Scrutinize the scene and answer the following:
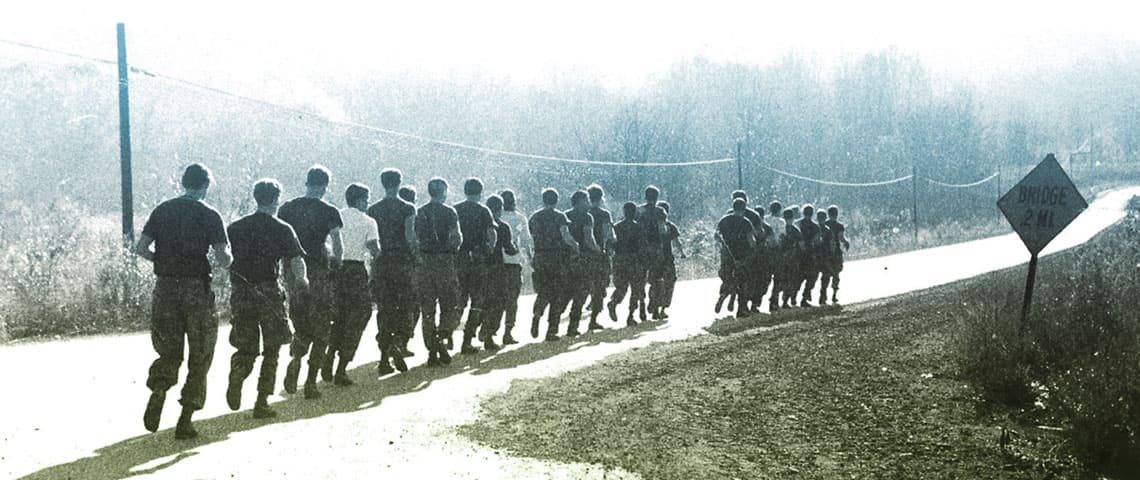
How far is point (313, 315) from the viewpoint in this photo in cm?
899

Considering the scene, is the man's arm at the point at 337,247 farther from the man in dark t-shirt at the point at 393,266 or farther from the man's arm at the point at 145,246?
the man's arm at the point at 145,246

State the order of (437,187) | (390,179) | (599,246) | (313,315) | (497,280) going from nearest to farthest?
(313,315)
(390,179)
(437,187)
(497,280)
(599,246)

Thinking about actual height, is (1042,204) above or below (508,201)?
above

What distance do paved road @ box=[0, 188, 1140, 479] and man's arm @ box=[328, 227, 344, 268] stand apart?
1185 mm

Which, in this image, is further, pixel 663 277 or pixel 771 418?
pixel 663 277

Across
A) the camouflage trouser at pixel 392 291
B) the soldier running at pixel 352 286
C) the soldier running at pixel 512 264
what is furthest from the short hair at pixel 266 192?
the soldier running at pixel 512 264

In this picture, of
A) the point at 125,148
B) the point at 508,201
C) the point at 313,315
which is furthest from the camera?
the point at 125,148

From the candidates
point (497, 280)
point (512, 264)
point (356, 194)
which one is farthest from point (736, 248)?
point (356, 194)

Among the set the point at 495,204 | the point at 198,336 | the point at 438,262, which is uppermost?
the point at 495,204

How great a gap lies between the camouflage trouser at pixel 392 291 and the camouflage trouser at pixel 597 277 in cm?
462

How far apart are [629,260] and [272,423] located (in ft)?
28.9

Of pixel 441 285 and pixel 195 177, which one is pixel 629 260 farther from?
pixel 195 177

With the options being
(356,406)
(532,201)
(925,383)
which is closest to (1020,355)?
(925,383)

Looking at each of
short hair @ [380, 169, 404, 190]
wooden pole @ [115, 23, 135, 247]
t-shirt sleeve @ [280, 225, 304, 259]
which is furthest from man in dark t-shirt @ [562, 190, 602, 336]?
wooden pole @ [115, 23, 135, 247]
